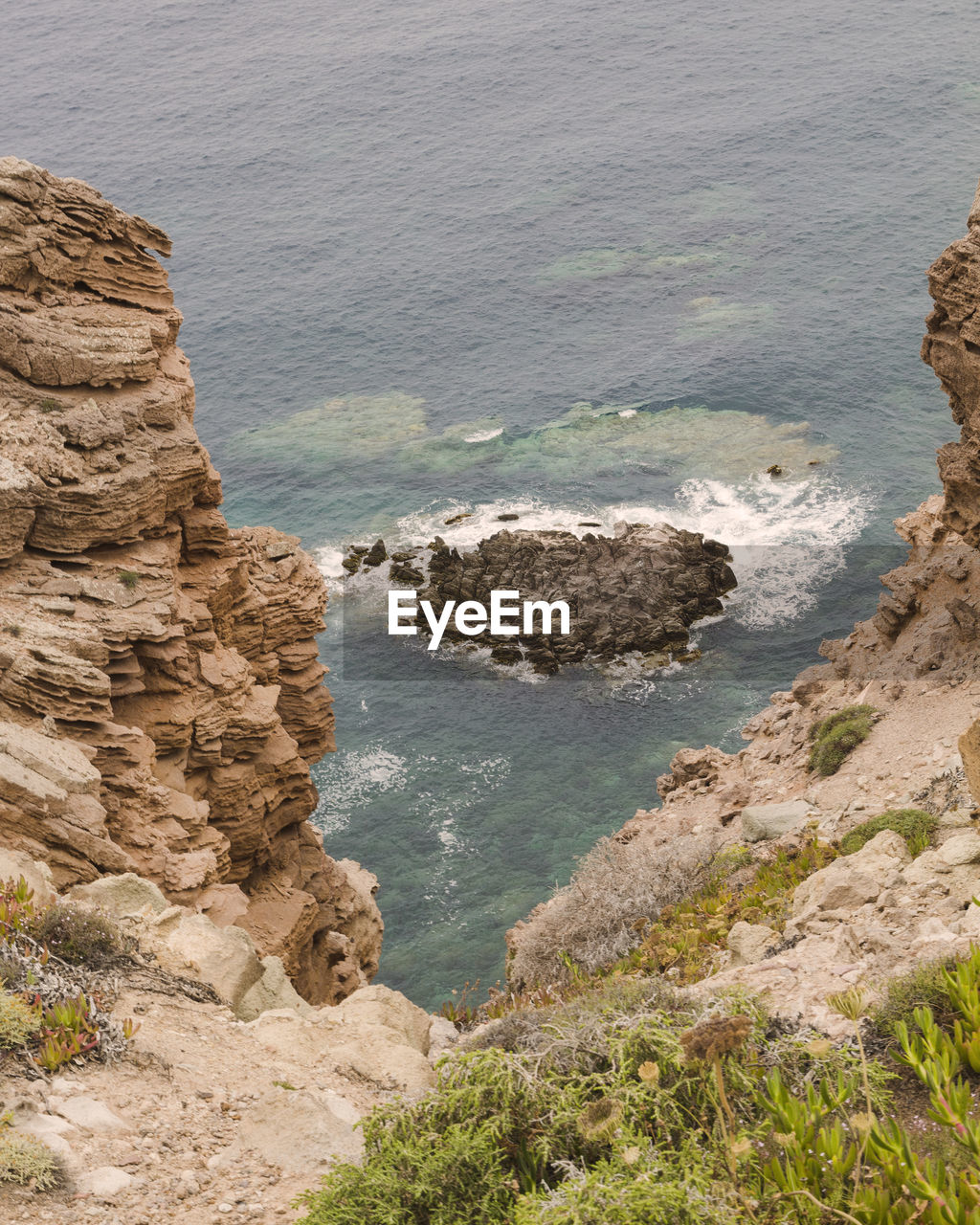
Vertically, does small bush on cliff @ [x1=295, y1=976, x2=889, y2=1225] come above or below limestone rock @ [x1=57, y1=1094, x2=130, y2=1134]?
above

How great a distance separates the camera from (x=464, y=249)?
110438 millimetres

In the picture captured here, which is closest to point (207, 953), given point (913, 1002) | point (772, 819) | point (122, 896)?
point (122, 896)

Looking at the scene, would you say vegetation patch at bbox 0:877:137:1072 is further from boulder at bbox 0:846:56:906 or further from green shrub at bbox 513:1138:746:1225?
green shrub at bbox 513:1138:746:1225

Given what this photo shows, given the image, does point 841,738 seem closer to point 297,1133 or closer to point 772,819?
point 772,819

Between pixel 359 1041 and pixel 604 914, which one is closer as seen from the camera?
pixel 359 1041

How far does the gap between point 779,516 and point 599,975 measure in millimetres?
52961

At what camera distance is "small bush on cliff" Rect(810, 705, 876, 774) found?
3481 centimetres

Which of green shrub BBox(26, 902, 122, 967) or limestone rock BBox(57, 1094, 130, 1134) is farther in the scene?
green shrub BBox(26, 902, 122, 967)

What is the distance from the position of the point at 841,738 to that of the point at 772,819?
17.0ft

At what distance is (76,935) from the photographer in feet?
59.1

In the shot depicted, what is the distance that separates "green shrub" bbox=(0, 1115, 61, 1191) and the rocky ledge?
176 feet

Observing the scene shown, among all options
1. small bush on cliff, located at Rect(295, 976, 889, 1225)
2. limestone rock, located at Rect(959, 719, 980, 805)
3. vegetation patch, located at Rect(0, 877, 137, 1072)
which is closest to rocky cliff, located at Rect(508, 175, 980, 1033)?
limestone rock, located at Rect(959, 719, 980, 805)

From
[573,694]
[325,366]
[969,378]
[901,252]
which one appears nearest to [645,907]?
[969,378]

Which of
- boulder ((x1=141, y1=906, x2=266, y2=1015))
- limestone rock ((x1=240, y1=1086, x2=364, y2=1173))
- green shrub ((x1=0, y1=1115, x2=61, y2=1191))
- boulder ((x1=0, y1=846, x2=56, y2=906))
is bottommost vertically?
boulder ((x1=141, y1=906, x2=266, y2=1015))
